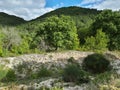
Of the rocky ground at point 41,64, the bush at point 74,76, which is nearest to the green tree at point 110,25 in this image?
the rocky ground at point 41,64

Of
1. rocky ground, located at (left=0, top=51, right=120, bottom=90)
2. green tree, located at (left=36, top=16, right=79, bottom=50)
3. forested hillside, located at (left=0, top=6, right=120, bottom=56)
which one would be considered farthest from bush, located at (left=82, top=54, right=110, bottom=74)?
green tree, located at (left=36, top=16, right=79, bottom=50)

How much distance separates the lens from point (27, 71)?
21859 millimetres

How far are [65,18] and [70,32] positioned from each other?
4750 millimetres

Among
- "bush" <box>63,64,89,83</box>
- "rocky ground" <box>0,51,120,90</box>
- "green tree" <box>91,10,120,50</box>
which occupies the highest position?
"green tree" <box>91,10,120,50</box>

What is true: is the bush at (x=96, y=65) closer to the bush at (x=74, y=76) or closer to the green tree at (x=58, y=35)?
the bush at (x=74, y=76)

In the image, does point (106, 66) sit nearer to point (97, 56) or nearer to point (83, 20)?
point (97, 56)

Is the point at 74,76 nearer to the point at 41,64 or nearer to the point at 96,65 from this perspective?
A: the point at 96,65

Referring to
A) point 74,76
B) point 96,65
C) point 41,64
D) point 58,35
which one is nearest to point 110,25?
point 58,35

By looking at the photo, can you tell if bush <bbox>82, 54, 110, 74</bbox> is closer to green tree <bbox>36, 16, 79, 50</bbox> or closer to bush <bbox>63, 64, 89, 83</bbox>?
bush <bbox>63, 64, 89, 83</bbox>

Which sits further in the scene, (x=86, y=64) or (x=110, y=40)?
(x=110, y=40)

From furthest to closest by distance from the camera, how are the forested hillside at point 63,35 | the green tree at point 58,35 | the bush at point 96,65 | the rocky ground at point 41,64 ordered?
the green tree at point 58,35, the forested hillside at point 63,35, the bush at point 96,65, the rocky ground at point 41,64

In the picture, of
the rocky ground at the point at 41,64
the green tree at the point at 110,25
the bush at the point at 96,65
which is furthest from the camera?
the green tree at the point at 110,25

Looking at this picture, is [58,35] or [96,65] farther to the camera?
[58,35]

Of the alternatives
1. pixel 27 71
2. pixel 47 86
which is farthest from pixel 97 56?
pixel 27 71
